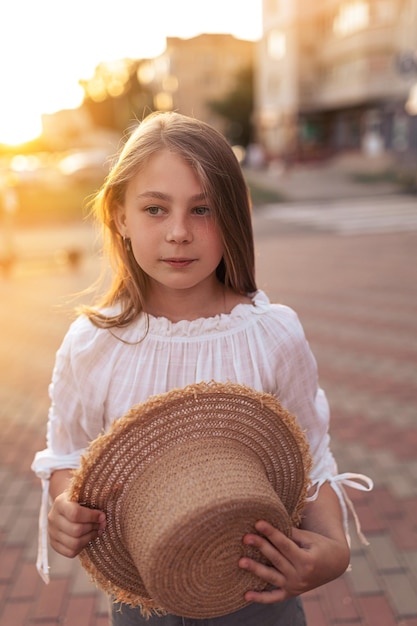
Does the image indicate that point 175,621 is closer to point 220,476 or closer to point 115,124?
point 220,476

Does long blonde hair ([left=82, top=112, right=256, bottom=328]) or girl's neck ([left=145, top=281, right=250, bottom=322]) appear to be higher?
long blonde hair ([left=82, top=112, right=256, bottom=328])

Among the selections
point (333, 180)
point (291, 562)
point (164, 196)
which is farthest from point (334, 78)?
point (291, 562)

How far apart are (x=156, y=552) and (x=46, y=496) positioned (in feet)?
1.86

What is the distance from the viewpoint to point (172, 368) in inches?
53.4

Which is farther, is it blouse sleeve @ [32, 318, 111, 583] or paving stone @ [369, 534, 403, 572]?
paving stone @ [369, 534, 403, 572]

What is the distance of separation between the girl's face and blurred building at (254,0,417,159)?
31611 mm

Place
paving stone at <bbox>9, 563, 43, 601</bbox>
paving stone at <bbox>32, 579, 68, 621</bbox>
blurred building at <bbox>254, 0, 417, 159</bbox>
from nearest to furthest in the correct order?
paving stone at <bbox>32, 579, 68, 621</bbox>, paving stone at <bbox>9, 563, 43, 601</bbox>, blurred building at <bbox>254, 0, 417, 159</bbox>

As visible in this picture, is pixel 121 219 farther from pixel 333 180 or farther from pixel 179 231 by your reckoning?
pixel 333 180

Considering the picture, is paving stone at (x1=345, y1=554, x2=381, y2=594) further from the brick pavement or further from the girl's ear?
the girl's ear

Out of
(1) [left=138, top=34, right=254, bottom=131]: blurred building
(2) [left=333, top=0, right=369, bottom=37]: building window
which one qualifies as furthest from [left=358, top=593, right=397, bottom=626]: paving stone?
(1) [left=138, top=34, right=254, bottom=131]: blurred building

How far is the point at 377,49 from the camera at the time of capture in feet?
112

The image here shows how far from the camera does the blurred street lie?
263 centimetres

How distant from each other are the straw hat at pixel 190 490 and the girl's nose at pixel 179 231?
0.34 m

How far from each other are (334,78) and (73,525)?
39.3 meters
